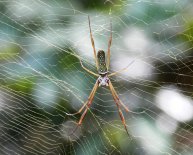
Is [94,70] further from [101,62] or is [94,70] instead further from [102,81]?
[101,62]

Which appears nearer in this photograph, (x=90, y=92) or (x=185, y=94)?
(x=185, y=94)

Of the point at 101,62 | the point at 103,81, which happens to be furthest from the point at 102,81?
the point at 101,62

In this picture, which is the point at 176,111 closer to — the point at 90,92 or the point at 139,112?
the point at 139,112

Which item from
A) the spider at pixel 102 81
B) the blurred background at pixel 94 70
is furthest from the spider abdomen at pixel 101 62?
the blurred background at pixel 94 70

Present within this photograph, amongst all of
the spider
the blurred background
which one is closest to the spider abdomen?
the spider

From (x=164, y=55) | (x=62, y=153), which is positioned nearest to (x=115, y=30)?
(x=164, y=55)

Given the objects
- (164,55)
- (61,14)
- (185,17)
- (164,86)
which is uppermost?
(61,14)

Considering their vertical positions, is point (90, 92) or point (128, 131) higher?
point (90, 92)
